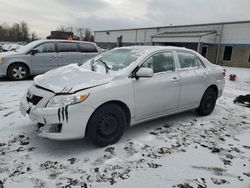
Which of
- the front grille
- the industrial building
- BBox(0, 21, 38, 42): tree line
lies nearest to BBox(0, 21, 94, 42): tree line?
BBox(0, 21, 38, 42): tree line

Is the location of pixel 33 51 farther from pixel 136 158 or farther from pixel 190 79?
pixel 136 158

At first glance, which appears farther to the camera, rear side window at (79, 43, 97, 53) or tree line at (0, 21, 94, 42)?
tree line at (0, 21, 94, 42)

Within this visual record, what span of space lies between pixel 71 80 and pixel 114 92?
677mm

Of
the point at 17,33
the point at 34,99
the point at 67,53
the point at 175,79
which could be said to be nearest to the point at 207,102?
the point at 175,79

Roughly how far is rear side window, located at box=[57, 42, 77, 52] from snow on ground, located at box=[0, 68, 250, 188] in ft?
16.7

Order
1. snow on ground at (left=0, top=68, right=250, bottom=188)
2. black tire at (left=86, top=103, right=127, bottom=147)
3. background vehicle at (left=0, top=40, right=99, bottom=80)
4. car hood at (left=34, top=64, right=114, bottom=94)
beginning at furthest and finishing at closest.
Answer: background vehicle at (left=0, top=40, right=99, bottom=80), black tire at (left=86, top=103, right=127, bottom=147), car hood at (left=34, top=64, right=114, bottom=94), snow on ground at (left=0, top=68, right=250, bottom=188)

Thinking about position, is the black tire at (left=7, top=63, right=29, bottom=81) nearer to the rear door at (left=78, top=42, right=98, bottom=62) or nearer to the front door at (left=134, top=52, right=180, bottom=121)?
the rear door at (left=78, top=42, right=98, bottom=62)

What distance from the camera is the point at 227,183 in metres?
2.90

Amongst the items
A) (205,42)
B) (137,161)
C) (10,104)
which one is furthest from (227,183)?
(205,42)

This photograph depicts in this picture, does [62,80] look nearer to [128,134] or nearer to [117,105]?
[117,105]

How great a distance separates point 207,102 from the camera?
17.8 feet

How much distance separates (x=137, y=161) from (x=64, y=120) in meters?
1.17

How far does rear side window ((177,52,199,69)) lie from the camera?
474 cm

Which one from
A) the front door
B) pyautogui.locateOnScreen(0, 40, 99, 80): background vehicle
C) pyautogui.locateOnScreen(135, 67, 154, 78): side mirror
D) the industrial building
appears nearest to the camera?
pyautogui.locateOnScreen(135, 67, 154, 78): side mirror
